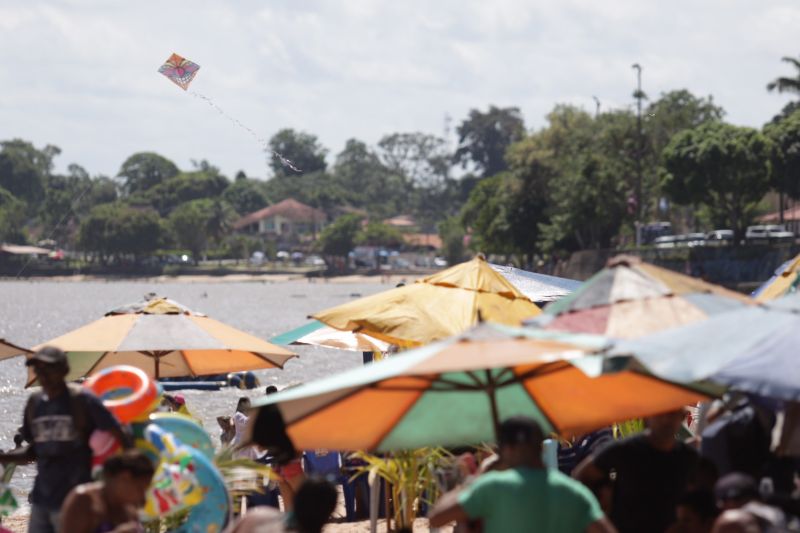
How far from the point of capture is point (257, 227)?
161125 mm

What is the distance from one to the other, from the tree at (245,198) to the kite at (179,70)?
159 metres

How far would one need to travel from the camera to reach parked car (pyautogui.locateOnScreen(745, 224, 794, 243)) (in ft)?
204

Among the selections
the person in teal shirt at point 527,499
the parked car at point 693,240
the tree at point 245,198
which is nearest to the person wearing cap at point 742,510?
the person in teal shirt at point 527,499

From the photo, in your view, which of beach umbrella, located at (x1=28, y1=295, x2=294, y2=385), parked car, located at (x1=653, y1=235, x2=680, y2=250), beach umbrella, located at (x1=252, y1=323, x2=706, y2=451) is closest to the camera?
beach umbrella, located at (x1=252, y1=323, x2=706, y2=451)

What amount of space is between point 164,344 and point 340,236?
434ft

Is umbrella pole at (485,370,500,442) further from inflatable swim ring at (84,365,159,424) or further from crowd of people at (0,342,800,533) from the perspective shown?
inflatable swim ring at (84,365,159,424)

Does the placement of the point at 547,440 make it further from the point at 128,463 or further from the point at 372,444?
the point at 128,463

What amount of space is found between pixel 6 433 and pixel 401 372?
22308mm

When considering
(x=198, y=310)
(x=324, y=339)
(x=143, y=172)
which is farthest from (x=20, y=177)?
(x=324, y=339)

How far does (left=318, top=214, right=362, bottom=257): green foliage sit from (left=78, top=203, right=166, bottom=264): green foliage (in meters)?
18.1

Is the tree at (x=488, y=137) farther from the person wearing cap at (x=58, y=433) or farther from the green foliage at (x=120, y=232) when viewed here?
the person wearing cap at (x=58, y=433)

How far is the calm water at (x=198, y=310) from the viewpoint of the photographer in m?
30.5

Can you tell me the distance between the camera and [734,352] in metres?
5.95

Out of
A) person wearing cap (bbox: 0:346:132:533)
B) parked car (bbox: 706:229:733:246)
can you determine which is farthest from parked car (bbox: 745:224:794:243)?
person wearing cap (bbox: 0:346:132:533)
